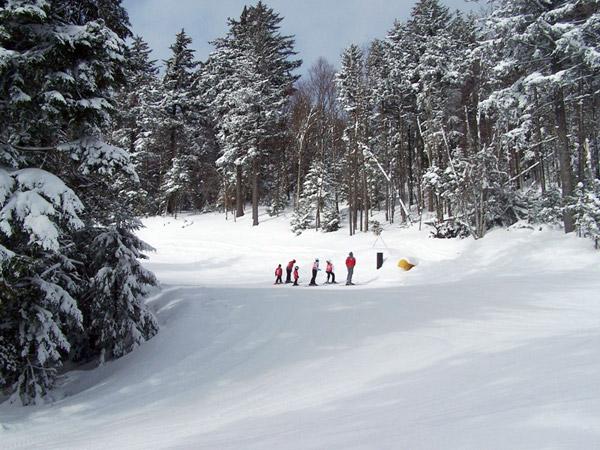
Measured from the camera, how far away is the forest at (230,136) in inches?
285

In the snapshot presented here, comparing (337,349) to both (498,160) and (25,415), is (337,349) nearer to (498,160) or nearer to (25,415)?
(25,415)

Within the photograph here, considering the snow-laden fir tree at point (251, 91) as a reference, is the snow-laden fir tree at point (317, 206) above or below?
below

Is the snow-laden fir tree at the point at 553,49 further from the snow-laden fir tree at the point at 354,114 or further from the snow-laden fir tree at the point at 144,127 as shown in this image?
the snow-laden fir tree at the point at 144,127

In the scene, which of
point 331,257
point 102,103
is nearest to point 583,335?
point 102,103

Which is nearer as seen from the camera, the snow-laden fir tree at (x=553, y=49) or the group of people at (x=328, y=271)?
the snow-laden fir tree at (x=553, y=49)

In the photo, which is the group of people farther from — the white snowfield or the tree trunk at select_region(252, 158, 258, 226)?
the tree trunk at select_region(252, 158, 258, 226)

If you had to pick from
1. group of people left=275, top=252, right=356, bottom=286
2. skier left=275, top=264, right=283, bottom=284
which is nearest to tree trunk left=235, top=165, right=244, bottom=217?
group of people left=275, top=252, right=356, bottom=286

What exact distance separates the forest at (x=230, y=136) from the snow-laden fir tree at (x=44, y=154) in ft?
0.13

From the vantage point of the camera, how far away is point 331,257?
22984mm

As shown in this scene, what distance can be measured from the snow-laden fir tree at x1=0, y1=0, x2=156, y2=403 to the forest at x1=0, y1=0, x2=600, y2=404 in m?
0.04

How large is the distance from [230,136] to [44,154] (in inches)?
1104

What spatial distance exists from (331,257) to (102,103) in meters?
17.1

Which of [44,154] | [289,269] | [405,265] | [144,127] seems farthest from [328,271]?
[144,127]

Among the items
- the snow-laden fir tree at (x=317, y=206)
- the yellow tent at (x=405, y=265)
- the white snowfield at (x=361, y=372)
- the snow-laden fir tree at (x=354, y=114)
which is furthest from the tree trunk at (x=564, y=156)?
the snow-laden fir tree at (x=317, y=206)
